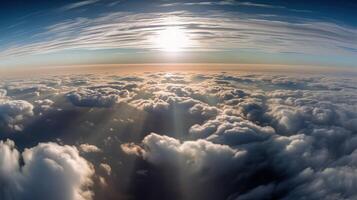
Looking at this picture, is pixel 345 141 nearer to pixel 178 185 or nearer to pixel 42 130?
pixel 178 185

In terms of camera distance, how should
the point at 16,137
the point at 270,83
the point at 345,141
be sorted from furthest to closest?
the point at 270,83, the point at 345,141, the point at 16,137

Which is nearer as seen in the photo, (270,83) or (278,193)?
(278,193)

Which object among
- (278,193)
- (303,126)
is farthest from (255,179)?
(303,126)

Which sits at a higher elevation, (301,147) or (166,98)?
(166,98)

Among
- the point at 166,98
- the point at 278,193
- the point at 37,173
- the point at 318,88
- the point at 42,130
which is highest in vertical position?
the point at 318,88

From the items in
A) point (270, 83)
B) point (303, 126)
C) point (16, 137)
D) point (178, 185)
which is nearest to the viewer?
point (16, 137)

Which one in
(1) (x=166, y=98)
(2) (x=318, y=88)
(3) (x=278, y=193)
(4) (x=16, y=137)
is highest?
(2) (x=318, y=88)

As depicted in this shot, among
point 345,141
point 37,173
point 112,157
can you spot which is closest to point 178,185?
point 112,157

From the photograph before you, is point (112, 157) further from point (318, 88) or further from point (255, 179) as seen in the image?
point (318, 88)

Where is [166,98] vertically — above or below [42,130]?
above
